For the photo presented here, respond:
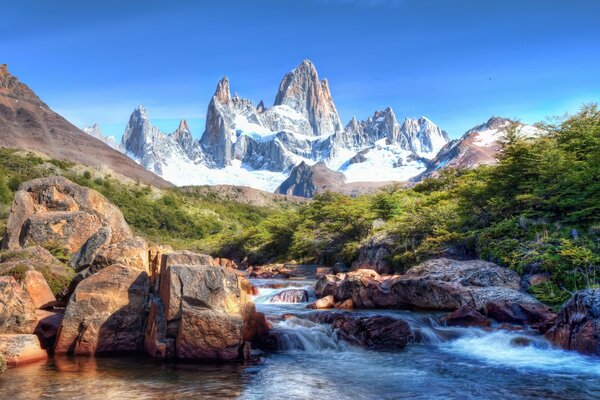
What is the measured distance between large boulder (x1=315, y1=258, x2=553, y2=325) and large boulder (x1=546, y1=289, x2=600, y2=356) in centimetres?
152

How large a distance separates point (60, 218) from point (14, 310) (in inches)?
406

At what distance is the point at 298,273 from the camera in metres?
33.0

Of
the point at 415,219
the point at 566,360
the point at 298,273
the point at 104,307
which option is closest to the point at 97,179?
the point at 298,273

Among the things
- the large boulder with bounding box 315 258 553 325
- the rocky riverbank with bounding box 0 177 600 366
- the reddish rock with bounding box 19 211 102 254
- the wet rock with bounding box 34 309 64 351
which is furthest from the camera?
the reddish rock with bounding box 19 211 102 254

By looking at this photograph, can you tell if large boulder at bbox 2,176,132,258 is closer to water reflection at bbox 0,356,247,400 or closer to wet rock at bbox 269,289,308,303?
water reflection at bbox 0,356,247,400

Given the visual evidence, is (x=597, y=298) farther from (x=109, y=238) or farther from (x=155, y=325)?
(x=109, y=238)

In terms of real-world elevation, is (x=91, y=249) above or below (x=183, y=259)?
above

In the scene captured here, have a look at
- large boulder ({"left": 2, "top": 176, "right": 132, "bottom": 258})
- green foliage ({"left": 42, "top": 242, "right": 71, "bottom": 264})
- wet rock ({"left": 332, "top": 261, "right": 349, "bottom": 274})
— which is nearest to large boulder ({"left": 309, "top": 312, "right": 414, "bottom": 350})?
large boulder ({"left": 2, "top": 176, "right": 132, "bottom": 258})

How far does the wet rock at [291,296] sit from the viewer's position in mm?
20719

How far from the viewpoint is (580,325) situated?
1152 cm

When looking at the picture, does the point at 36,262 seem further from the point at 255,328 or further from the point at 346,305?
the point at 346,305

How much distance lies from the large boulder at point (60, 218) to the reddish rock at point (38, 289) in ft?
9.35

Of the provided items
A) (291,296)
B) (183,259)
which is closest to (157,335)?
(183,259)

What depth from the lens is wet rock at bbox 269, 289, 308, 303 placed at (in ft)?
68.0
